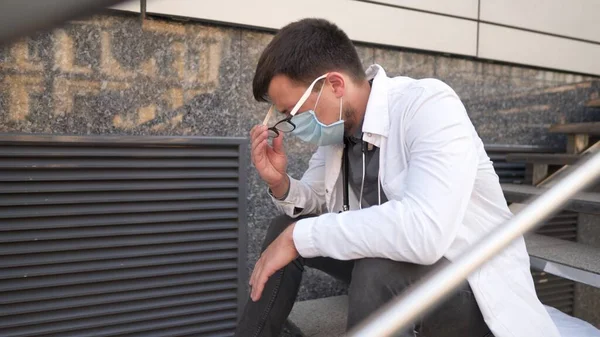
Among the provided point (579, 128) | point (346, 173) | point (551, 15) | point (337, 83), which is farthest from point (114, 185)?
point (551, 15)

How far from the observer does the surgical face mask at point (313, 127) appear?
1.98 meters

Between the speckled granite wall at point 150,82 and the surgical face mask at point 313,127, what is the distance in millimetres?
965

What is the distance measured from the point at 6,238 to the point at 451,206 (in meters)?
2.08

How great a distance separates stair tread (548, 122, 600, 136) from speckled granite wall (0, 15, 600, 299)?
111 centimetres

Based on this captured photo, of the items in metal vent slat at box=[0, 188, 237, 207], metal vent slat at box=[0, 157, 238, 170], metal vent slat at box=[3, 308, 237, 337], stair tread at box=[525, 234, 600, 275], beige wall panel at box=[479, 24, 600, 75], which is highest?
beige wall panel at box=[479, 24, 600, 75]

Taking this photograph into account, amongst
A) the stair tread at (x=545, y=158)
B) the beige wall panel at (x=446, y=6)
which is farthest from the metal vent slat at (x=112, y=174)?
the stair tread at (x=545, y=158)

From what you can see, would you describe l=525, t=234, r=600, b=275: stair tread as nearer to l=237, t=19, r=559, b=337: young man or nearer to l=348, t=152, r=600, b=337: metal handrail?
l=237, t=19, r=559, b=337: young man

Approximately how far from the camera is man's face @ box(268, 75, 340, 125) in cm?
196

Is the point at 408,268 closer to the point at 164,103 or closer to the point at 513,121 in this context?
the point at 164,103

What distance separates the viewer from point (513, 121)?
3857mm

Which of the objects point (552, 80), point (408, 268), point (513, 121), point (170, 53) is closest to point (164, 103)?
point (170, 53)

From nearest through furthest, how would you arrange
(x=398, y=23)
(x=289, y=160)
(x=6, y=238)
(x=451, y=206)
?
1. (x=451, y=206)
2. (x=6, y=238)
3. (x=289, y=160)
4. (x=398, y=23)

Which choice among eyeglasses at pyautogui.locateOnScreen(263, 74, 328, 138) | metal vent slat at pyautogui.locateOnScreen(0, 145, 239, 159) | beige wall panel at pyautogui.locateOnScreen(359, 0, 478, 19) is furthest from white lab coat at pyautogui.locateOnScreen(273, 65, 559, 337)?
beige wall panel at pyautogui.locateOnScreen(359, 0, 478, 19)

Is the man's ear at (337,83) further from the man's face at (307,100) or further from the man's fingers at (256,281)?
the man's fingers at (256,281)
